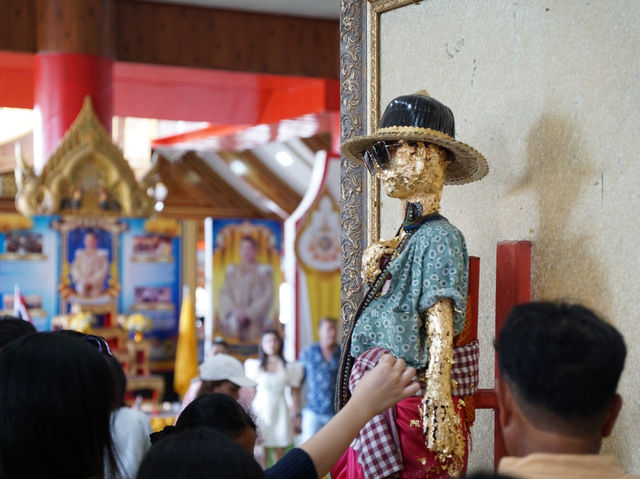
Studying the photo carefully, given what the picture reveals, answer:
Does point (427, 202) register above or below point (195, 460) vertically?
above

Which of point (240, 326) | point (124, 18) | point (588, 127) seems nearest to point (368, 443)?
point (588, 127)

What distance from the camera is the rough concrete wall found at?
2.75 meters

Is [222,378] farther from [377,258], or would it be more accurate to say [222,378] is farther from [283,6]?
[283,6]

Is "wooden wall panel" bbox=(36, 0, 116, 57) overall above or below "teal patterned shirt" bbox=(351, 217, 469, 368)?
above

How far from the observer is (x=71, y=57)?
22.2ft

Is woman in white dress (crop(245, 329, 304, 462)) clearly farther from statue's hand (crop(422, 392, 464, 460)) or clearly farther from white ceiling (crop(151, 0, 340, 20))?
statue's hand (crop(422, 392, 464, 460))

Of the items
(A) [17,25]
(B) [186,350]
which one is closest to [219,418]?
(A) [17,25]

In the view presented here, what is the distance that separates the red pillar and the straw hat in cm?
433

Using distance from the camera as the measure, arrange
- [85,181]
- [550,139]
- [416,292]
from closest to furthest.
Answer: [416,292] → [550,139] → [85,181]

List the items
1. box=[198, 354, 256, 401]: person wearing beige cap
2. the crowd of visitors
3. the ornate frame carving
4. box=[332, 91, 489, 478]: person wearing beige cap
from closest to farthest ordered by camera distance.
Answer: the crowd of visitors → box=[332, 91, 489, 478]: person wearing beige cap → the ornate frame carving → box=[198, 354, 256, 401]: person wearing beige cap

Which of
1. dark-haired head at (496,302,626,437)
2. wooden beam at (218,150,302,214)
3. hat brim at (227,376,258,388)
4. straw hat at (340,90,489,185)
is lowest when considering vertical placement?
hat brim at (227,376,258,388)

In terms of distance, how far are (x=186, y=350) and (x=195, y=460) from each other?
10.4m

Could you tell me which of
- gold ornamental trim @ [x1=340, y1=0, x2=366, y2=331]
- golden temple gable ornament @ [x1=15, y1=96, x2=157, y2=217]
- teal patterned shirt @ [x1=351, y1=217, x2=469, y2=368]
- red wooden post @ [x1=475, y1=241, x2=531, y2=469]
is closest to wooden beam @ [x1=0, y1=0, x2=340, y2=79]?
golden temple gable ornament @ [x1=15, y1=96, x2=157, y2=217]

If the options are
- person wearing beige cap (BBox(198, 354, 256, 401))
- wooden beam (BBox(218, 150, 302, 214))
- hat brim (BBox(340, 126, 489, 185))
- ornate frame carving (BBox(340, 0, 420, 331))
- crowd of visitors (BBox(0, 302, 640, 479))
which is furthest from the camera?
wooden beam (BBox(218, 150, 302, 214))
